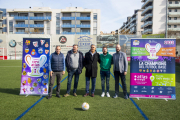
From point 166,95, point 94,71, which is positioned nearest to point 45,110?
point 94,71

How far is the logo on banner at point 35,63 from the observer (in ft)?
17.9

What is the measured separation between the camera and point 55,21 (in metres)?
49.4

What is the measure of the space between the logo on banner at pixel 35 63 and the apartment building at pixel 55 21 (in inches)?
1691

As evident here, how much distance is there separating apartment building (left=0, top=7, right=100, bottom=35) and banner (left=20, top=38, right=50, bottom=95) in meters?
42.9

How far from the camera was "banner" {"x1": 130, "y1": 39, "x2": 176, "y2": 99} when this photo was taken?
505 centimetres

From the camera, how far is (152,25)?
2039 inches

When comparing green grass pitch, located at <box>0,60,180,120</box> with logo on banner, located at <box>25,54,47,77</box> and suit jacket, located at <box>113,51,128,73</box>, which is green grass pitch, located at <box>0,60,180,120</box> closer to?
logo on banner, located at <box>25,54,47,77</box>

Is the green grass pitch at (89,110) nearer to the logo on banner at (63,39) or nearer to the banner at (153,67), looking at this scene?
the banner at (153,67)

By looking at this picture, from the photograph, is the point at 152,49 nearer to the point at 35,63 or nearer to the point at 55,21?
the point at 35,63

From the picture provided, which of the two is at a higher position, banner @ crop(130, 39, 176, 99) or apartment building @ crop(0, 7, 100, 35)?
apartment building @ crop(0, 7, 100, 35)

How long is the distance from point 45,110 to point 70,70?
1.66 m

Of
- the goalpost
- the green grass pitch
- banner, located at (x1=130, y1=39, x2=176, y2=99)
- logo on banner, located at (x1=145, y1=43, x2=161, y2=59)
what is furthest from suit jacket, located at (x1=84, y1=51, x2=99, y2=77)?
the goalpost

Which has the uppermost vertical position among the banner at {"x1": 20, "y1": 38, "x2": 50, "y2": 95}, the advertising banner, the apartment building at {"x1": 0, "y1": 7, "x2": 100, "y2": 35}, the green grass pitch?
the apartment building at {"x1": 0, "y1": 7, "x2": 100, "y2": 35}

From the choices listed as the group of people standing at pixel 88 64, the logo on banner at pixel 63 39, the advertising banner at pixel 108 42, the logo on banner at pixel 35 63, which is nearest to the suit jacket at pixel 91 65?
the group of people standing at pixel 88 64
